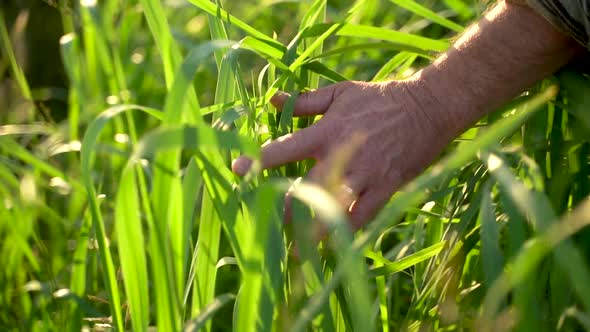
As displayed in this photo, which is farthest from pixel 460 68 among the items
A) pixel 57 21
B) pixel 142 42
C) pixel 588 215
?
pixel 57 21

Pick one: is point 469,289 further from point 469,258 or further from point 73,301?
point 73,301

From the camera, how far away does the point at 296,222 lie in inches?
36.9

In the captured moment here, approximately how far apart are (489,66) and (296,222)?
37 cm

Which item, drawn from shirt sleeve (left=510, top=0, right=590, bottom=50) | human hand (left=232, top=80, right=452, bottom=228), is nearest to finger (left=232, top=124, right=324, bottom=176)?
human hand (left=232, top=80, right=452, bottom=228)

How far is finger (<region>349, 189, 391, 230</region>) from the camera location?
3.65 feet

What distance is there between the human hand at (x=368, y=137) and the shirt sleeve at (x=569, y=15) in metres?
0.17

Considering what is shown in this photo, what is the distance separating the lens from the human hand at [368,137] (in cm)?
108

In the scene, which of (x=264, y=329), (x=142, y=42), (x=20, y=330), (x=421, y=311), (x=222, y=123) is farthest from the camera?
(x=142, y=42)

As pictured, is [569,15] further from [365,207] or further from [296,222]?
[296,222]

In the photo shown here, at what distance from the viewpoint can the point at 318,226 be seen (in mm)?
1054

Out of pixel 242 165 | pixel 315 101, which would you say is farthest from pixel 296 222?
pixel 315 101

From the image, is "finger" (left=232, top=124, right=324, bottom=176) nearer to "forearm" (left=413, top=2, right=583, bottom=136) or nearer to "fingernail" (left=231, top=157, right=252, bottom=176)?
"fingernail" (left=231, top=157, right=252, bottom=176)

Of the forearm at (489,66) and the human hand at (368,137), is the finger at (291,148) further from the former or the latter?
the forearm at (489,66)

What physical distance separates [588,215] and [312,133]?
1.57 ft
